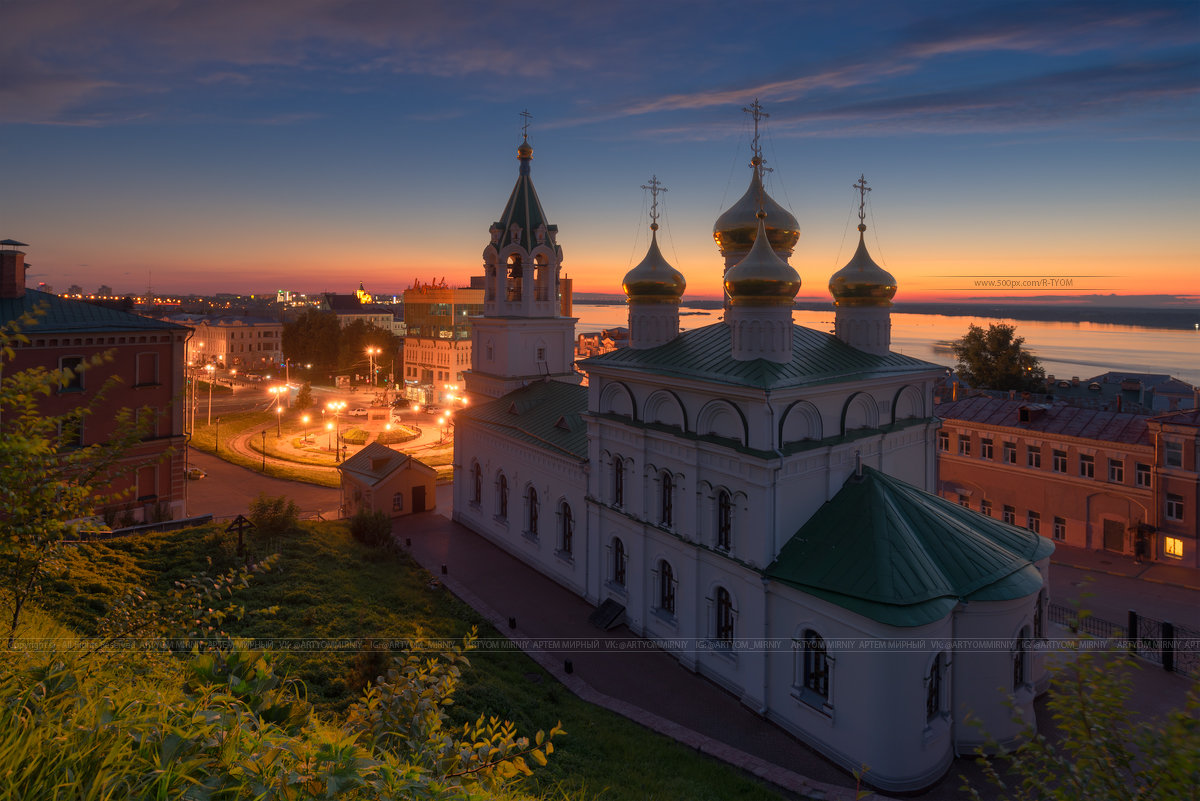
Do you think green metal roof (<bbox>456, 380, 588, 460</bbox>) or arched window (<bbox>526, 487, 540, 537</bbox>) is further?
arched window (<bbox>526, 487, 540, 537</bbox>)

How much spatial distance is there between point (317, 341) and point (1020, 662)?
3422 inches

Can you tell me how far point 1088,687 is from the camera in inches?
214

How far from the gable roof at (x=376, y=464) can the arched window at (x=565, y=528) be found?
10.7 meters

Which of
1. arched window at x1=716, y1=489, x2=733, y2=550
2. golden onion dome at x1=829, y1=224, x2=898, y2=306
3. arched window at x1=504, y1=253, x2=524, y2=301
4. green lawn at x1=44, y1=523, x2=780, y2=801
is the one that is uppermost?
arched window at x1=504, y1=253, x2=524, y2=301

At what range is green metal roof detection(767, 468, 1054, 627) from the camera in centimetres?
1306

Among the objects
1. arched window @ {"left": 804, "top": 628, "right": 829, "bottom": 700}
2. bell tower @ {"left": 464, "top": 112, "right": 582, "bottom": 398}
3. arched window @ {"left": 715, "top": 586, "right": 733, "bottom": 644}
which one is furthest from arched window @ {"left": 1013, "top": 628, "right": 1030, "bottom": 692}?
bell tower @ {"left": 464, "top": 112, "right": 582, "bottom": 398}

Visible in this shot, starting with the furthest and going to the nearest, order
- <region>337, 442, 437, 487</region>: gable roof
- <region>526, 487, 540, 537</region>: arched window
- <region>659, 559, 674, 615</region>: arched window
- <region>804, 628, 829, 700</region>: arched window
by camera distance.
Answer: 1. <region>337, 442, 437, 487</region>: gable roof
2. <region>526, 487, 540, 537</region>: arched window
3. <region>659, 559, 674, 615</region>: arched window
4. <region>804, 628, 829, 700</region>: arched window

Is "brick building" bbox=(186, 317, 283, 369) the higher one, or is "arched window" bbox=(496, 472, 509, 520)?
"brick building" bbox=(186, 317, 283, 369)

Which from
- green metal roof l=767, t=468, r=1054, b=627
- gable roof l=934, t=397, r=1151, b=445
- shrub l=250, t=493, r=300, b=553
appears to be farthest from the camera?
gable roof l=934, t=397, r=1151, b=445

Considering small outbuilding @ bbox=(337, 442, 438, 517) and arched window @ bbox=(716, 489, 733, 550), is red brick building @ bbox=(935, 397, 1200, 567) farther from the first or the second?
small outbuilding @ bbox=(337, 442, 438, 517)

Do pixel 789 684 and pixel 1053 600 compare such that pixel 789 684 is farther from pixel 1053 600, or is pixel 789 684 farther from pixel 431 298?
pixel 431 298

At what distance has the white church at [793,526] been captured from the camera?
43.4 feet

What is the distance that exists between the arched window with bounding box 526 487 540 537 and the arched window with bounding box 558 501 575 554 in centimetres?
183

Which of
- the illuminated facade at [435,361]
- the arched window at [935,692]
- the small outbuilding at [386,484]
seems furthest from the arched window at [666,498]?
the illuminated facade at [435,361]
